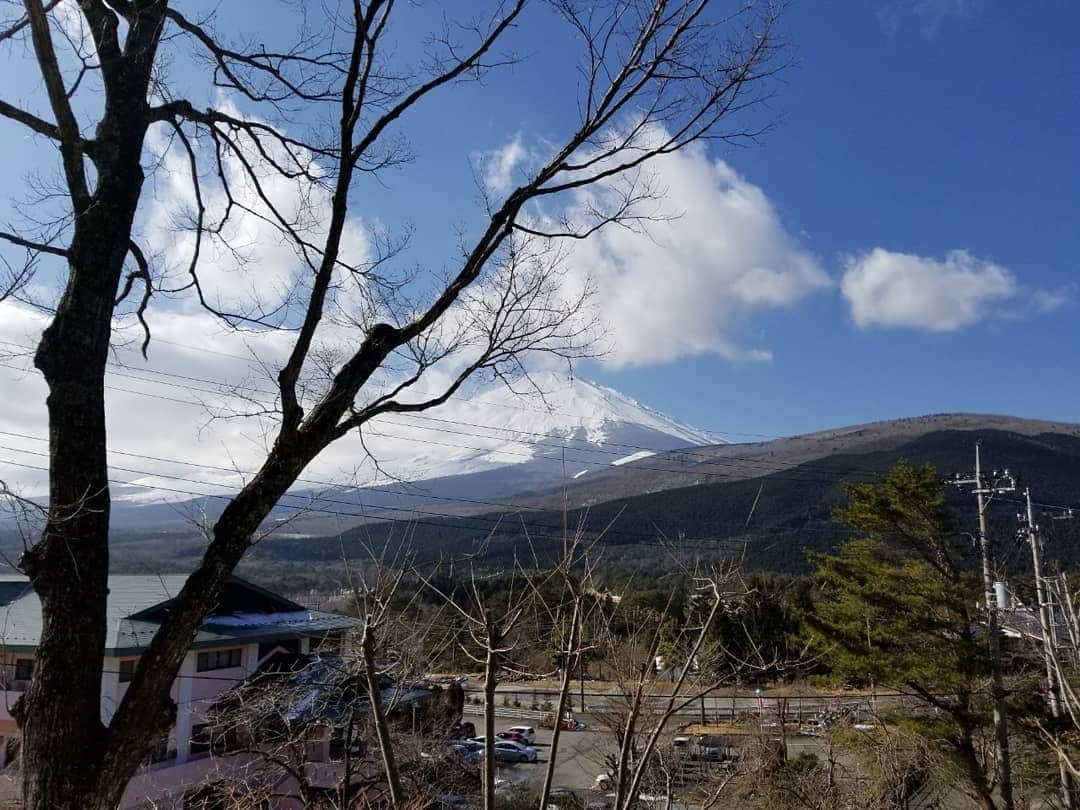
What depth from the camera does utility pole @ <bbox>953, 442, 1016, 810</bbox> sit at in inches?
428

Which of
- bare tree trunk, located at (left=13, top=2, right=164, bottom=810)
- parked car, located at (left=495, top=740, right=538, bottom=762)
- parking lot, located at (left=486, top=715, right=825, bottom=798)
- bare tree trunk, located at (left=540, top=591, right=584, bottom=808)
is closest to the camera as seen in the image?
bare tree trunk, located at (left=540, top=591, right=584, bottom=808)

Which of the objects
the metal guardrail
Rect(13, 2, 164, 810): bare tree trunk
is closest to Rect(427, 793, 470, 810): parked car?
Rect(13, 2, 164, 810): bare tree trunk

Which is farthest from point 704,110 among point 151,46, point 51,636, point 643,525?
point 643,525

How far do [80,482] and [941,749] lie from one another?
14698mm

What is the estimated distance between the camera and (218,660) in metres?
14.8

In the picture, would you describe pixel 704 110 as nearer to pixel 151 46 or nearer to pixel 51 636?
pixel 151 46

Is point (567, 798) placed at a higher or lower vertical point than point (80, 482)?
lower

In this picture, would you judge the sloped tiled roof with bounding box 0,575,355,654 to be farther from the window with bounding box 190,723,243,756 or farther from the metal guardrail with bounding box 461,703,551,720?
the metal guardrail with bounding box 461,703,551,720

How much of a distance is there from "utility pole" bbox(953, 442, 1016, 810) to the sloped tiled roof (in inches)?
426

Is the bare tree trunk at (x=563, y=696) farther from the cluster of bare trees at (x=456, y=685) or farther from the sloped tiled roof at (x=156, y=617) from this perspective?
the sloped tiled roof at (x=156, y=617)

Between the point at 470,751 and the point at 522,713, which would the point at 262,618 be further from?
the point at 522,713

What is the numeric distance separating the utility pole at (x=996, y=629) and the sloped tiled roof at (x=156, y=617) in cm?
1083

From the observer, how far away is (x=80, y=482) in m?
2.45

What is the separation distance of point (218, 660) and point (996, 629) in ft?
47.2
